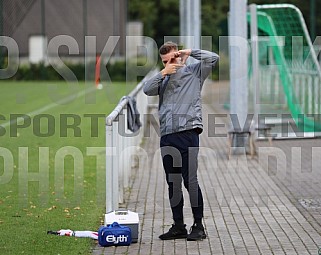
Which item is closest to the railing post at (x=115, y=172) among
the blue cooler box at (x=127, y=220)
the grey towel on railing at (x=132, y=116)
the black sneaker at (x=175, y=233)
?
the blue cooler box at (x=127, y=220)

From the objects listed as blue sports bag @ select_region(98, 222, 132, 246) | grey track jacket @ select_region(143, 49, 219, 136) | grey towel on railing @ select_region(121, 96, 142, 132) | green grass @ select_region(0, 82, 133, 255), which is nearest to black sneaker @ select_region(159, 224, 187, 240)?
blue sports bag @ select_region(98, 222, 132, 246)

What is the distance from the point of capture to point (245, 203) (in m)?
10.0

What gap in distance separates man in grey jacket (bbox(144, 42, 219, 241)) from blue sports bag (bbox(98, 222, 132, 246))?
44 centimetres

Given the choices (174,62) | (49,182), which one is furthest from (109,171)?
(49,182)

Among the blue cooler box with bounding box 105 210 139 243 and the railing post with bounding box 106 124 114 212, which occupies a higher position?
the railing post with bounding box 106 124 114 212

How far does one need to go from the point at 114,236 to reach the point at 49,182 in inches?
156

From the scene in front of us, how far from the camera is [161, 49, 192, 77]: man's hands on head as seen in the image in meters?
7.80

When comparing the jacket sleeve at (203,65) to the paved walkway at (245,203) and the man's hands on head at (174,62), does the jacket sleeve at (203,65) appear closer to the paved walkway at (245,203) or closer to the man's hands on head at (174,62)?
the man's hands on head at (174,62)

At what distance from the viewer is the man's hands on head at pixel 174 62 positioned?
780cm

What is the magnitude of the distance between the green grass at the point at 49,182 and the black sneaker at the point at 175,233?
2.36 ft
